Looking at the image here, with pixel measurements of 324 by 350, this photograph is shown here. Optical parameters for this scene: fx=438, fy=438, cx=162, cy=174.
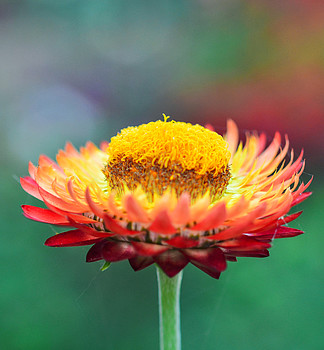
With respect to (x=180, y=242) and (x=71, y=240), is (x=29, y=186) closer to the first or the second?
(x=71, y=240)

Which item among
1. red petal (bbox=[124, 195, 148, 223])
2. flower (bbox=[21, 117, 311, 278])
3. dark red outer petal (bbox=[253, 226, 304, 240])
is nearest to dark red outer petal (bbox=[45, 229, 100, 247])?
flower (bbox=[21, 117, 311, 278])

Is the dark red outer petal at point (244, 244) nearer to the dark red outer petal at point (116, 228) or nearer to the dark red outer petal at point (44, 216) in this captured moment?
the dark red outer petal at point (116, 228)

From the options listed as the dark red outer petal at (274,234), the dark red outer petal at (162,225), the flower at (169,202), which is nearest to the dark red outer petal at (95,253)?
the flower at (169,202)

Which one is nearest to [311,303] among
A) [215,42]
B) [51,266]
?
[51,266]

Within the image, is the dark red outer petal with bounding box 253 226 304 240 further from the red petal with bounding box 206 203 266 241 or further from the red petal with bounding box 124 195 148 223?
the red petal with bounding box 124 195 148 223

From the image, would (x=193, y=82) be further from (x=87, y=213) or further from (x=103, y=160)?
(x=87, y=213)

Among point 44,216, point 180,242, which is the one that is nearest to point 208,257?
point 180,242
